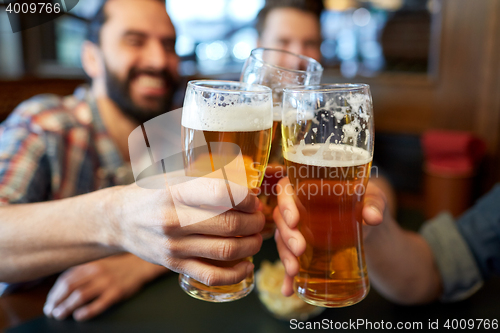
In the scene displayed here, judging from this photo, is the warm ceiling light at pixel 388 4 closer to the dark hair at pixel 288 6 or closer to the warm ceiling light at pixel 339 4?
the warm ceiling light at pixel 339 4

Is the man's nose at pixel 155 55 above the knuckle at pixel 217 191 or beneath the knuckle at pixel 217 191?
above

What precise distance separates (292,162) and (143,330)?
23.0 inches

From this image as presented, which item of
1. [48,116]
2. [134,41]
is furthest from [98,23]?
[48,116]

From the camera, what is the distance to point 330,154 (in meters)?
0.76

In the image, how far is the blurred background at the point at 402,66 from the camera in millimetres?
3057

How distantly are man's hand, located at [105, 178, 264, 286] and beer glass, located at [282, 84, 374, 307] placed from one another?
0.45 feet

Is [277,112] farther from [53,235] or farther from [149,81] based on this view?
[149,81]

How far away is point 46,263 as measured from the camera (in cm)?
98

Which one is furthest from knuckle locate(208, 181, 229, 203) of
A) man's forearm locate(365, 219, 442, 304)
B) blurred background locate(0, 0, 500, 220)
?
blurred background locate(0, 0, 500, 220)

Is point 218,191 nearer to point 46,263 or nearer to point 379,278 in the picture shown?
point 46,263

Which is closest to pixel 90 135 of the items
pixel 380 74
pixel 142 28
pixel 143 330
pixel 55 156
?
pixel 55 156

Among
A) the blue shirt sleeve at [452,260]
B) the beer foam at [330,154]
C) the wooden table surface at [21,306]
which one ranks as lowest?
the wooden table surface at [21,306]

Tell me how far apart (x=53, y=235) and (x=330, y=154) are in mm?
709

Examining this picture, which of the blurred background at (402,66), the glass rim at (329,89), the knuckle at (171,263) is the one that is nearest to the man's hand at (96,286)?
the knuckle at (171,263)
